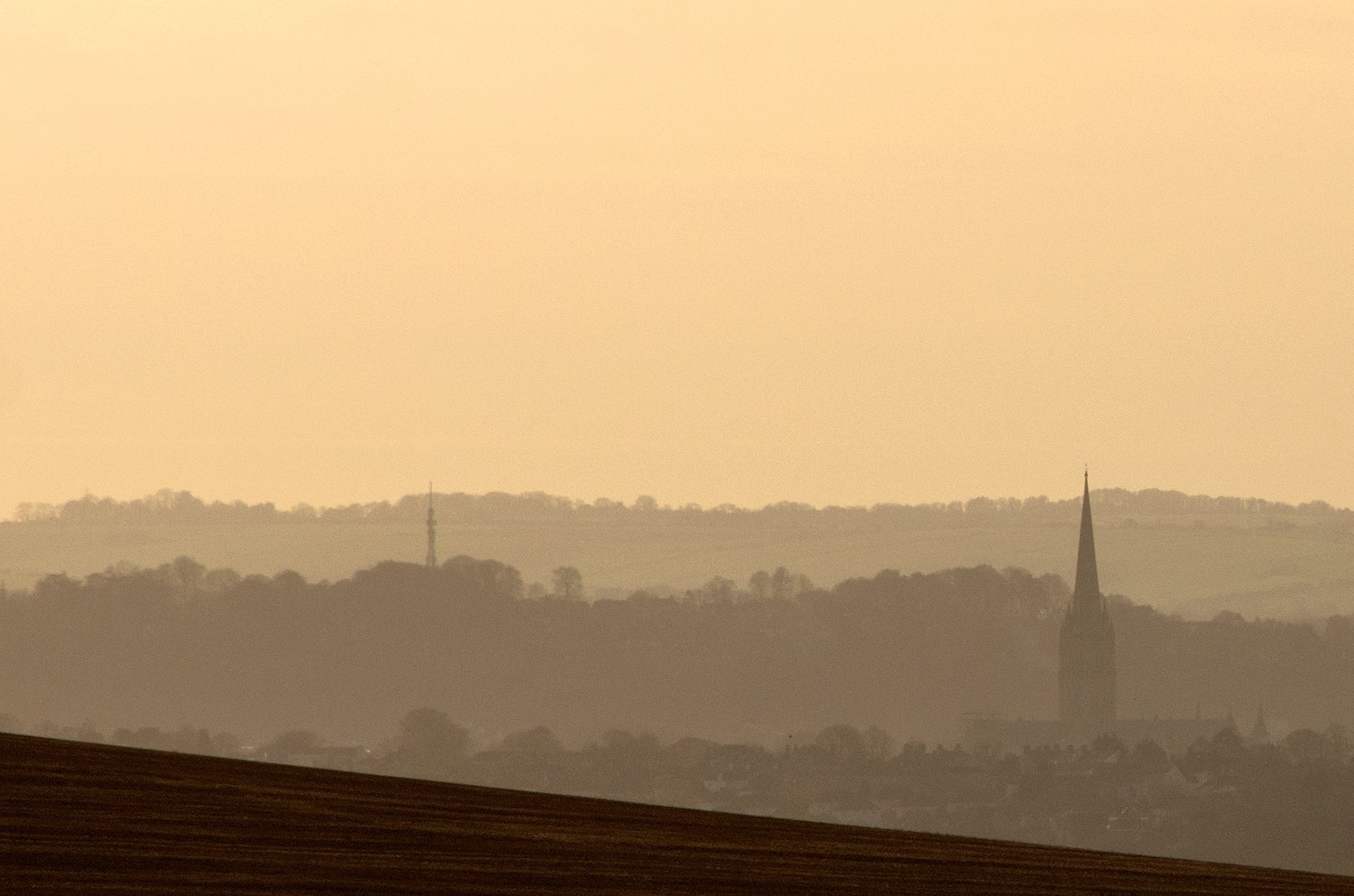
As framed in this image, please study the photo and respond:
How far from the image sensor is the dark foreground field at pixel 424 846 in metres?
4.35

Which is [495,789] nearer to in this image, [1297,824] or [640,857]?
[640,857]

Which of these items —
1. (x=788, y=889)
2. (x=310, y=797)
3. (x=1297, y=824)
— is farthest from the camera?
(x=1297, y=824)

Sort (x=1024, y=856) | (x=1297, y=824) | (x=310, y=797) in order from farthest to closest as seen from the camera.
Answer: (x=1297, y=824)
(x=1024, y=856)
(x=310, y=797)

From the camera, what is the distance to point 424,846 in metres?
Result: 4.94

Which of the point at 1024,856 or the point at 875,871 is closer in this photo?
the point at 875,871

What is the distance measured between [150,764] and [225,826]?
1.20 metres

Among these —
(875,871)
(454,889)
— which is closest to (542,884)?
(454,889)

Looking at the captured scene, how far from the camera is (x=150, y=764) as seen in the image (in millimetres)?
6043

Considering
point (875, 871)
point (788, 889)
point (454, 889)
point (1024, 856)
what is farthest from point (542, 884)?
point (1024, 856)

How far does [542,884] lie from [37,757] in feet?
6.00

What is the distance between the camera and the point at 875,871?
17.2 ft

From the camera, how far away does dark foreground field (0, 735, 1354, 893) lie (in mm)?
4352

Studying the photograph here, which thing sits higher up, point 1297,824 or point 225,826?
point 225,826

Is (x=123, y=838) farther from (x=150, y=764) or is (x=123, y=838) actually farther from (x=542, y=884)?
(x=150, y=764)
